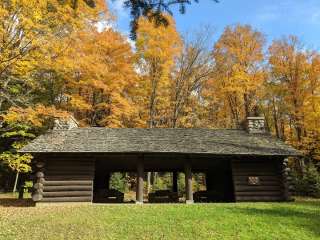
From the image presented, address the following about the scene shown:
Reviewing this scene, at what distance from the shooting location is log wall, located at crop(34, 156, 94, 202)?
52.5ft

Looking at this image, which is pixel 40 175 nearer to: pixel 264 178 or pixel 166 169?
pixel 166 169

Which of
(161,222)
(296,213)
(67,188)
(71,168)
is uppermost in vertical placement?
(71,168)

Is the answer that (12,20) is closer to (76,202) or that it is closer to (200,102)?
(76,202)

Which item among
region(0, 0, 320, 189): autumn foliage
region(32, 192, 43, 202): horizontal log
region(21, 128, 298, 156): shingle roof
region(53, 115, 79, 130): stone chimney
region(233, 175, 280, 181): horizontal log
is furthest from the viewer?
region(0, 0, 320, 189): autumn foliage

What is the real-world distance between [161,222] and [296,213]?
18.4 ft

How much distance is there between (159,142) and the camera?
17.6m

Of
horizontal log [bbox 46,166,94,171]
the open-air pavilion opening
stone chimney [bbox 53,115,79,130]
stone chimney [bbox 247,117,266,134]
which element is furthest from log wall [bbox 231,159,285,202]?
stone chimney [bbox 53,115,79,130]

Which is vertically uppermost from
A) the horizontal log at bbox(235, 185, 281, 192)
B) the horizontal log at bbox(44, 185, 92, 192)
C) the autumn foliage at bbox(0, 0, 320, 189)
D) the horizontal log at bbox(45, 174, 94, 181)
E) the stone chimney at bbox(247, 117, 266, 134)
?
the autumn foliage at bbox(0, 0, 320, 189)

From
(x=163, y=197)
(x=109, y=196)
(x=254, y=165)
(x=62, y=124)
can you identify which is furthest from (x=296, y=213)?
(x=62, y=124)

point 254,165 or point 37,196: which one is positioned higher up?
point 254,165

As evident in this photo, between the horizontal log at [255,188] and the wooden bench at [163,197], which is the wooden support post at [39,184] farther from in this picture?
the horizontal log at [255,188]

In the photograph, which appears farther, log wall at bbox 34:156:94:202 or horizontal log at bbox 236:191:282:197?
horizontal log at bbox 236:191:282:197

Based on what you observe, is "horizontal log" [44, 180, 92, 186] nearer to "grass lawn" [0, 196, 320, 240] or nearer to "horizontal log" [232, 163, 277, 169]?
"grass lawn" [0, 196, 320, 240]

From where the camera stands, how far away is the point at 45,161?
53.5ft
